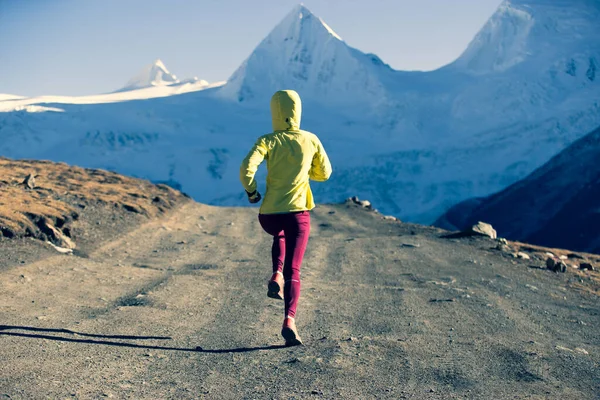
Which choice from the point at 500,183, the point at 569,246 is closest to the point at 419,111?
the point at 500,183

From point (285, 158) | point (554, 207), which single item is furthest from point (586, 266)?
point (554, 207)

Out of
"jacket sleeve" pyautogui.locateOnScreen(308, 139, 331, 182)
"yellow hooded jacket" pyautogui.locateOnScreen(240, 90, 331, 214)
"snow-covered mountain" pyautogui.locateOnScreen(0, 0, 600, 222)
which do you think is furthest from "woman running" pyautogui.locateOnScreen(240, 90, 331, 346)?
"snow-covered mountain" pyautogui.locateOnScreen(0, 0, 600, 222)

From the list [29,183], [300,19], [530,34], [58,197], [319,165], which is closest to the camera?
[319,165]

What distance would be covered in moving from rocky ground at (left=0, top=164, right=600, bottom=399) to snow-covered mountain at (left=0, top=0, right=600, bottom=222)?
233 feet

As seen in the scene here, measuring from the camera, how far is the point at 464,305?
295 inches

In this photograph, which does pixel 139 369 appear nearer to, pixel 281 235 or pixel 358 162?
pixel 281 235

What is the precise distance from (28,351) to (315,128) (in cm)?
11787

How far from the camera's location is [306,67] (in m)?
150

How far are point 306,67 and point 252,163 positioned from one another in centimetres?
14825

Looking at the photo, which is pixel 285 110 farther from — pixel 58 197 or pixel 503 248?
pixel 58 197

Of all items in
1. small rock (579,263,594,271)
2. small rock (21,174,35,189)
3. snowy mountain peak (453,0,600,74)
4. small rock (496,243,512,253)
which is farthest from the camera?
snowy mountain peak (453,0,600,74)

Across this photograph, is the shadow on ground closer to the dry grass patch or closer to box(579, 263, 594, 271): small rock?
the dry grass patch

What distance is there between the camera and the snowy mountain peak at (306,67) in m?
133

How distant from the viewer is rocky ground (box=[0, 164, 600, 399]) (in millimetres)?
4289
